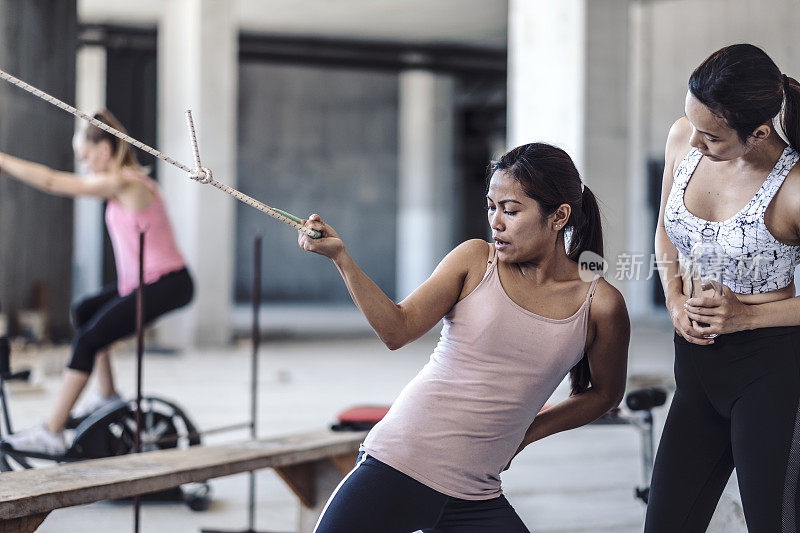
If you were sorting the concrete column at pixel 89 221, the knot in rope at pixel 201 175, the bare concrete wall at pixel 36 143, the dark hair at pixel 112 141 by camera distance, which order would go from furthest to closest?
the concrete column at pixel 89 221, the bare concrete wall at pixel 36 143, the dark hair at pixel 112 141, the knot in rope at pixel 201 175

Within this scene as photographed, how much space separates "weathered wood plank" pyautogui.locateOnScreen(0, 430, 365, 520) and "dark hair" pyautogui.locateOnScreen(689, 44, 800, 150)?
1.74 metres

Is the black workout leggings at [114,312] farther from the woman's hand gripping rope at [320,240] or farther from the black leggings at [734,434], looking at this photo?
the black leggings at [734,434]

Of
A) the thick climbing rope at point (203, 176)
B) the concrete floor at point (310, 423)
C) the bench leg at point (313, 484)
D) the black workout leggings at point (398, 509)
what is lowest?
the concrete floor at point (310, 423)

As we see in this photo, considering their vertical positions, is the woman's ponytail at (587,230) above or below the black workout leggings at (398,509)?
above

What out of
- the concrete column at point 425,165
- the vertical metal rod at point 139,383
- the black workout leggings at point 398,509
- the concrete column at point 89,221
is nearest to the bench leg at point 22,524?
the vertical metal rod at point 139,383

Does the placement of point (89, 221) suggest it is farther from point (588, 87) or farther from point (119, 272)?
point (119, 272)

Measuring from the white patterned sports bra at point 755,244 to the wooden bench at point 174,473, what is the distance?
5.03 ft

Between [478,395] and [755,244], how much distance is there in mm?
630

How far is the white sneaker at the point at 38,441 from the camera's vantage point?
3.71 meters

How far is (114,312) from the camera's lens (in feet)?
13.1

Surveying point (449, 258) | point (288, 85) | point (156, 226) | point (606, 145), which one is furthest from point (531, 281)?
point (288, 85)

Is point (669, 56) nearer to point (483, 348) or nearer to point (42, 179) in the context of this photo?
point (42, 179)

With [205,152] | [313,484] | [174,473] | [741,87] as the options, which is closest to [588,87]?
[313,484]

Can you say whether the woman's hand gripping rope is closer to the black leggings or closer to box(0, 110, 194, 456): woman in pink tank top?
the black leggings
